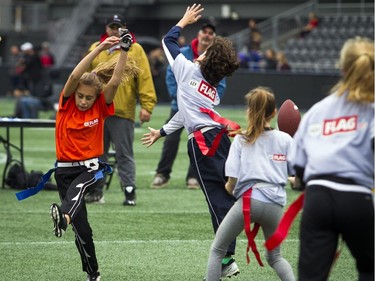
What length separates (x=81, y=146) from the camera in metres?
8.20

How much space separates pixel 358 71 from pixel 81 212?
3.10 metres

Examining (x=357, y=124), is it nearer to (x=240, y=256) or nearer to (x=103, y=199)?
(x=240, y=256)

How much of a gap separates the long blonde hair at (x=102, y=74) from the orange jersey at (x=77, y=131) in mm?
118

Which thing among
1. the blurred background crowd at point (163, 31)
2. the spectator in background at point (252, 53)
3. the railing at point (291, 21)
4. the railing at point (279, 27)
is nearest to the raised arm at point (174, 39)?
the blurred background crowd at point (163, 31)

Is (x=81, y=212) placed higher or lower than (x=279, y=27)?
higher

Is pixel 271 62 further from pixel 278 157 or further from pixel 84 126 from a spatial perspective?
pixel 278 157

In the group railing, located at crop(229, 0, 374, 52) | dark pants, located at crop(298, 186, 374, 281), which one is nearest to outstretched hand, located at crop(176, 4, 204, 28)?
dark pants, located at crop(298, 186, 374, 281)

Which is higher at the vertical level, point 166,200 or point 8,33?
point 166,200

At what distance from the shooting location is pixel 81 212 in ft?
26.4

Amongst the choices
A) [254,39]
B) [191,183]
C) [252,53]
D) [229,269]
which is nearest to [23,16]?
[254,39]

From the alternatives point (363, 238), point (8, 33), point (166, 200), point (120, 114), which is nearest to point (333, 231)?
point (363, 238)

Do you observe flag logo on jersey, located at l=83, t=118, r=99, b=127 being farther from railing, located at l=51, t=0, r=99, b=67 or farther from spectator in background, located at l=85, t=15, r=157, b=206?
railing, located at l=51, t=0, r=99, b=67

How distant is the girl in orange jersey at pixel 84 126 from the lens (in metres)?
8.07

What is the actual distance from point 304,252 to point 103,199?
736 cm
